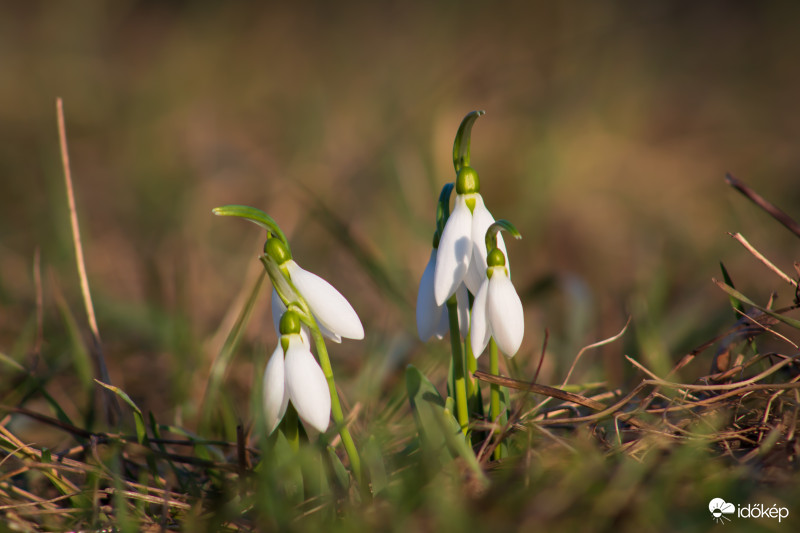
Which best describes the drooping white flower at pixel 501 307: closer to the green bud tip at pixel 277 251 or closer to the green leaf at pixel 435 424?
the green leaf at pixel 435 424

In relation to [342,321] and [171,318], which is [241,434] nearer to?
[342,321]

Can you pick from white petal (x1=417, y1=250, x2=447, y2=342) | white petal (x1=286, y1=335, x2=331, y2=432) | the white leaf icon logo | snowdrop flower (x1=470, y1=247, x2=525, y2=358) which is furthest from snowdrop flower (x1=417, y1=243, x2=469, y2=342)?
the white leaf icon logo

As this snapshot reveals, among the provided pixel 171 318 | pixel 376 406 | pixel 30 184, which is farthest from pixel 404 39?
pixel 376 406

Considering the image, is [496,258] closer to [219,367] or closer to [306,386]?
[306,386]

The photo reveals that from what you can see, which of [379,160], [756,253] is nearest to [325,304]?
[756,253]

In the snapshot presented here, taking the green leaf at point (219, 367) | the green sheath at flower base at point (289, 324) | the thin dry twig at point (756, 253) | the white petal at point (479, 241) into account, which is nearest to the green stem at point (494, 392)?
the white petal at point (479, 241)
